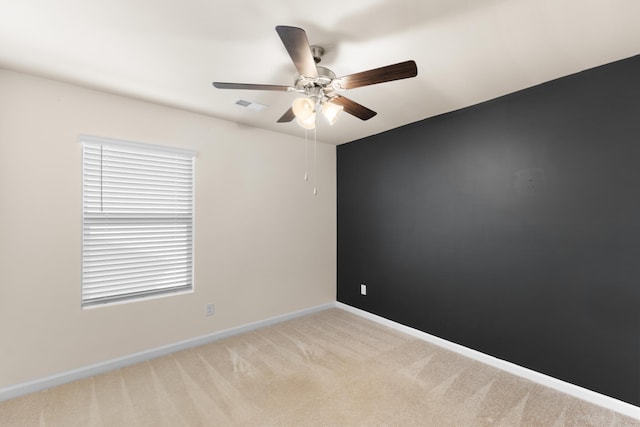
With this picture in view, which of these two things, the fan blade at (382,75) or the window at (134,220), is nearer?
the fan blade at (382,75)

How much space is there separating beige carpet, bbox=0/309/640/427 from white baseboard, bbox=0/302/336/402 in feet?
0.21

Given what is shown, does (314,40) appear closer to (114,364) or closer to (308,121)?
(308,121)

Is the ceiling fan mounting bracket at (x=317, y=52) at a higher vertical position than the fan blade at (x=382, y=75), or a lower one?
higher

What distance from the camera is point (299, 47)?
4.69ft

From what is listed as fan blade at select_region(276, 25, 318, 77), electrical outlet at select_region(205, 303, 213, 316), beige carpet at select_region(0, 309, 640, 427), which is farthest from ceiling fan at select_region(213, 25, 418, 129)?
electrical outlet at select_region(205, 303, 213, 316)

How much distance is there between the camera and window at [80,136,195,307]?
8.20 ft

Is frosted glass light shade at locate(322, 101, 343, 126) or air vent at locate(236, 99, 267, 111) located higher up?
air vent at locate(236, 99, 267, 111)

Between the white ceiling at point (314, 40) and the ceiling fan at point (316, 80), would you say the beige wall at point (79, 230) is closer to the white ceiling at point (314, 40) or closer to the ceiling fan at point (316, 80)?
the white ceiling at point (314, 40)

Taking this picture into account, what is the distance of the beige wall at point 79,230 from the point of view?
2193 millimetres

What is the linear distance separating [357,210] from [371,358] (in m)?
1.89

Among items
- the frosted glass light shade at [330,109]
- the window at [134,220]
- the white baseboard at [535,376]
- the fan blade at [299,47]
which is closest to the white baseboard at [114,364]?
the window at [134,220]

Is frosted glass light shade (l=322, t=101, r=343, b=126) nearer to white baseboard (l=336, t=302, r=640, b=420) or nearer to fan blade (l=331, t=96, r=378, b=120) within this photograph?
fan blade (l=331, t=96, r=378, b=120)

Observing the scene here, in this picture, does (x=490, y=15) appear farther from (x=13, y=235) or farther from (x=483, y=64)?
(x=13, y=235)

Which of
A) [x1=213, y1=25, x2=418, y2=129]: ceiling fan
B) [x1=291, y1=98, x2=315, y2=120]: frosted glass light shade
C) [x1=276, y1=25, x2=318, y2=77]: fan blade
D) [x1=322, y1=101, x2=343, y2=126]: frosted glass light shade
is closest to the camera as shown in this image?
[x1=276, y1=25, x2=318, y2=77]: fan blade
